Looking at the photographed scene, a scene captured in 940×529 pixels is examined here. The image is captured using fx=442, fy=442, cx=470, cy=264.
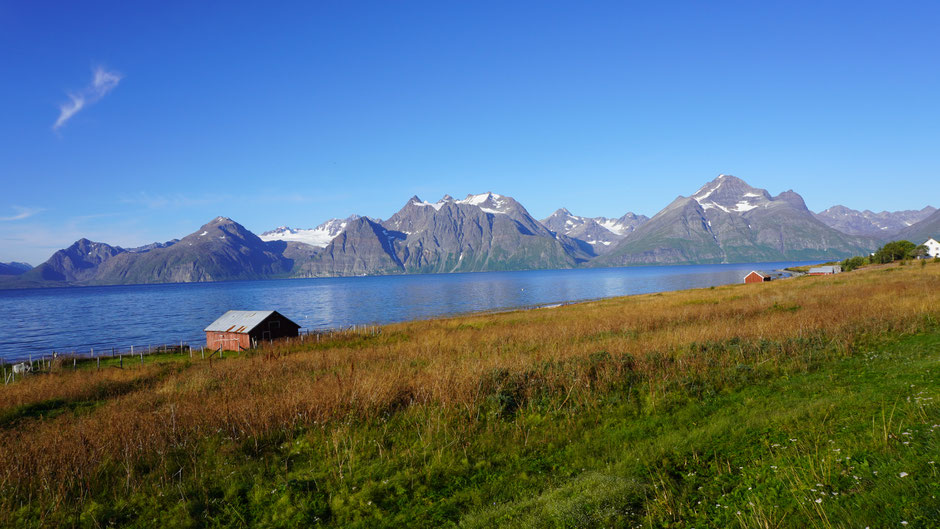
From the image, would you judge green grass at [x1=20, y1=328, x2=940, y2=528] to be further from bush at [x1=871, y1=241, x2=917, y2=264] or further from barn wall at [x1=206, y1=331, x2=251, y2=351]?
bush at [x1=871, y1=241, x2=917, y2=264]

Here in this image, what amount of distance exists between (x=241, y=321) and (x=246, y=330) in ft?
10.4

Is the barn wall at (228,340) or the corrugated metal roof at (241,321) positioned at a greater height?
the corrugated metal roof at (241,321)

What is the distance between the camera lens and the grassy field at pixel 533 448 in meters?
7.52

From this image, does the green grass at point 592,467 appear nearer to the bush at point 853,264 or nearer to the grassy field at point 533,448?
the grassy field at point 533,448

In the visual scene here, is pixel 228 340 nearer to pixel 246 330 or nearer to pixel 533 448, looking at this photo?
pixel 246 330

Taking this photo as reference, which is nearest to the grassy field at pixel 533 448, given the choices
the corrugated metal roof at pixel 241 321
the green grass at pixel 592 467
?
the green grass at pixel 592 467

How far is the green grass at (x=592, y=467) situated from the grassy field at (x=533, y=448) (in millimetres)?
48

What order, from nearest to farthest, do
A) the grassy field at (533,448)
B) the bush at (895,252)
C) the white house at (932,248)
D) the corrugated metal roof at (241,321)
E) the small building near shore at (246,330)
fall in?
the grassy field at (533,448) → the small building near shore at (246,330) → the corrugated metal roof at (241,321) → the bush at (895,252) → the white house at (932,248)

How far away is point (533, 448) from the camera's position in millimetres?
10977

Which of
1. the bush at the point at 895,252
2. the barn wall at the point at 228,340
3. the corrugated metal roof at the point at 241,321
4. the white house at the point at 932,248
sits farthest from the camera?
the white house at the point at 932,248

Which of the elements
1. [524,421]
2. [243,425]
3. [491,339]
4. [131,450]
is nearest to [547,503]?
[524,421]

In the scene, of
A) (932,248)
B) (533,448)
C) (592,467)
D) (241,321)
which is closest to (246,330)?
(241,321)

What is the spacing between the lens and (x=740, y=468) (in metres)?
8.47

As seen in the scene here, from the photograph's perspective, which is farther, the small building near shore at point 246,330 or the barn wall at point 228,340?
the small building near shore at point 246,330
